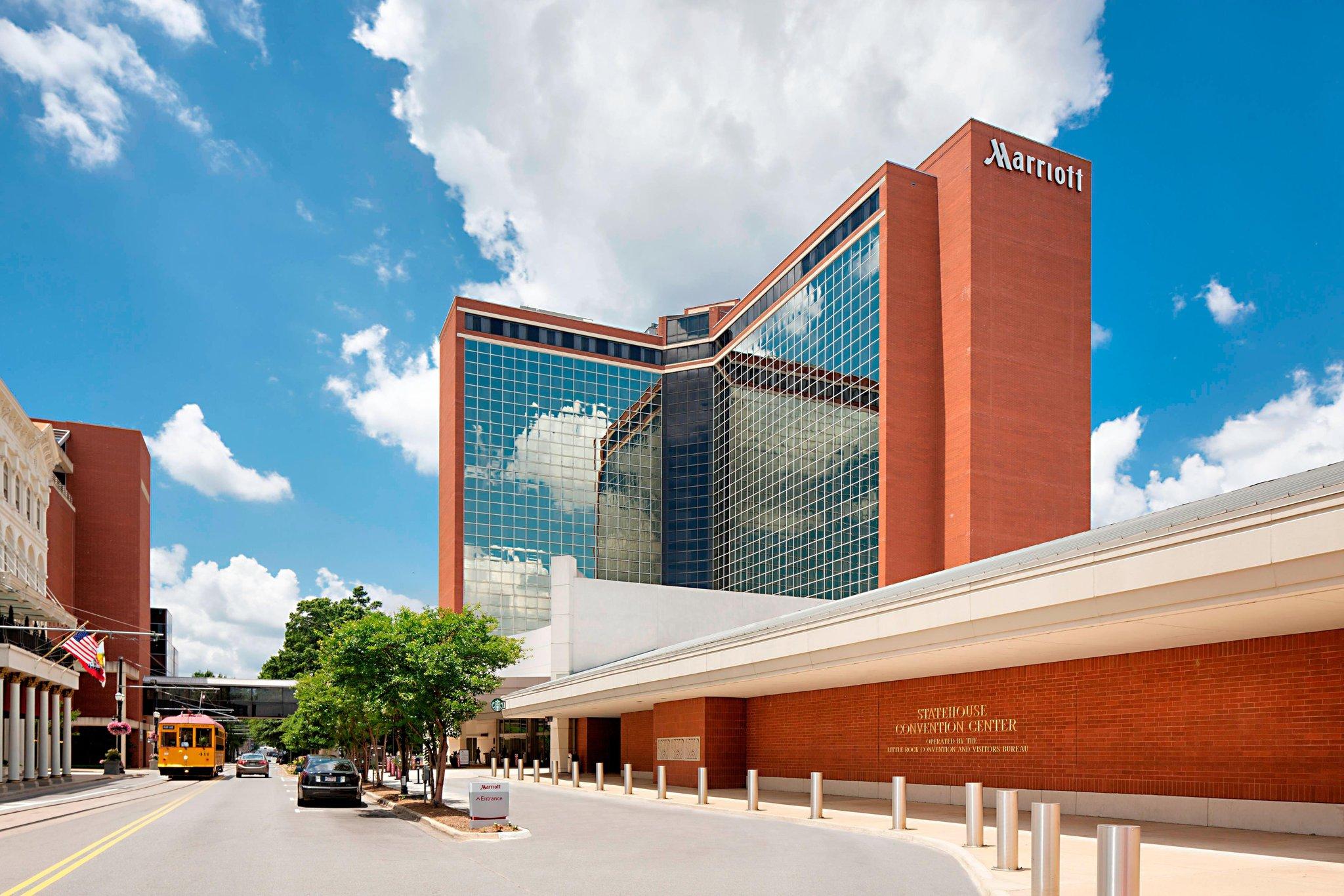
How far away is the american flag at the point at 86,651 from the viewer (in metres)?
44.1

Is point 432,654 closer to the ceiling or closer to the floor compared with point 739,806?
closer to the ceiling

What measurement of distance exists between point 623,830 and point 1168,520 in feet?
37.5

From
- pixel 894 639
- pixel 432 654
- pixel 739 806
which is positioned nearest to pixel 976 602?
pixel 894 639

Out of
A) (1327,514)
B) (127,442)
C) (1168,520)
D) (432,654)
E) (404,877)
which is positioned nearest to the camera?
(1327,514)

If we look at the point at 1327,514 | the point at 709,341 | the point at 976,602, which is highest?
the point at 709,341

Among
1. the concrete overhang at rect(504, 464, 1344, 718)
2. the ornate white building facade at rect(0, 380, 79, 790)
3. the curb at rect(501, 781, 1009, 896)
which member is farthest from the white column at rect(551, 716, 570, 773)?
the concrete overhang at rect(504, 464, 1344, 718)

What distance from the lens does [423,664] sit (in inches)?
1017

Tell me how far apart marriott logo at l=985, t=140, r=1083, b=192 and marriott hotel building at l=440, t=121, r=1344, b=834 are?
142mm

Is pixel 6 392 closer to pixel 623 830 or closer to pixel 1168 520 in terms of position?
pixel 623 830

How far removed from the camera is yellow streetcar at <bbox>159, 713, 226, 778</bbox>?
5841cm

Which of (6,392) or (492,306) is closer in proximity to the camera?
(6,392)

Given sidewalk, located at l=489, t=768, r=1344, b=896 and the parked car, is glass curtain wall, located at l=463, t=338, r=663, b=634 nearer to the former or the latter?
the parked car

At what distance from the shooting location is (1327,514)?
12.7 m

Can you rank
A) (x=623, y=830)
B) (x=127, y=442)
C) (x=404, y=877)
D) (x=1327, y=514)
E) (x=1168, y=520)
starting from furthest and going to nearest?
1. (x=127, y=442)
2. (x=623, y=830)
3. (x=1168, y=520)
4. (x=404, y=877)
5. (x=1327, y=514)
